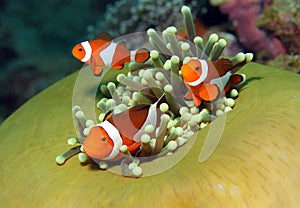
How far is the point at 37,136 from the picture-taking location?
4.62 feet

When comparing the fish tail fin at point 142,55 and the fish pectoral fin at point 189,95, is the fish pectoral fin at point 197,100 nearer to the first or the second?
the fish pectoral fin at point 189,95

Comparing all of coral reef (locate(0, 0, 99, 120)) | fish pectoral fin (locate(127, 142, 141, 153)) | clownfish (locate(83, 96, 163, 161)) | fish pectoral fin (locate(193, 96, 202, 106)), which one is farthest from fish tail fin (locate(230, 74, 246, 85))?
coral reef (locate(0, 0, 99, 120))

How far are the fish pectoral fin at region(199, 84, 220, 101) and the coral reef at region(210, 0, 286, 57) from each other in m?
1.19

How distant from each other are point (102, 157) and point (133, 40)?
1.56 m

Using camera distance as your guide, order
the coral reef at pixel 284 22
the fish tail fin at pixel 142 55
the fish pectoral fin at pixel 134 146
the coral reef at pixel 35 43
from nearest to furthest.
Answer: the fish pectoral fin at pixel 134 146
the fish tail fin at pixel 142 55
the coral reef at pixel 284 22
the coral reef at pixel 35 43

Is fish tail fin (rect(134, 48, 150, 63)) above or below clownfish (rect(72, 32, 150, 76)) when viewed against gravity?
below

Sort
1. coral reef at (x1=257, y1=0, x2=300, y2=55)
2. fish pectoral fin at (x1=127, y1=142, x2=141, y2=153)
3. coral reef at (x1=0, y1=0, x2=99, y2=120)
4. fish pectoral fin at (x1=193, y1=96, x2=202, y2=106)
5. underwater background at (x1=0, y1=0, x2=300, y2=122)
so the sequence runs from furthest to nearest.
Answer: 1. coral reef at (x1=0, y1=0, x2=99, y2=120)
2. underwater background at (x1=0, y1=0, x2=300, y2=122)
3. coral reef at (x1=257, y1=0, x2=300, y2=55)
4. fish pectoral fin at (x1=193, y1=96, x2=202, y2=106)
5. fish pectoral fin at (x1=127, y1=142, x2=141, y2=153)

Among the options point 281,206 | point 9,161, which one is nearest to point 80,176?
point 9,161

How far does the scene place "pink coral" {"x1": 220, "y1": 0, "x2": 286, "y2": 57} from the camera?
2320 mm

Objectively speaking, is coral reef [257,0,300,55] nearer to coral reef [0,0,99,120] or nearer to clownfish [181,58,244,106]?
clownfish [181,58,244,106]

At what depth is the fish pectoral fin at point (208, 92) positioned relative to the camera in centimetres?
127

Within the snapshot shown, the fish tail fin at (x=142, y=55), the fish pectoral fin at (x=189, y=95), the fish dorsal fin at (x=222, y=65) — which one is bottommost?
the fish pectoral fin at (x=189, y=95)

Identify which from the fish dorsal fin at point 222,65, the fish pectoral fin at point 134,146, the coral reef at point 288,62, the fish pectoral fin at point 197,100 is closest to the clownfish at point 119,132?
the fish pectoral fin at point 134,146

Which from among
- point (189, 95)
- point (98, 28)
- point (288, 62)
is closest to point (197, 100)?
point (189, 95)
